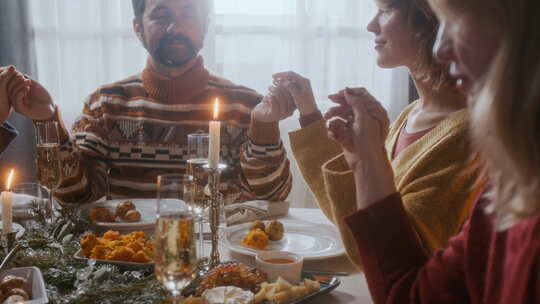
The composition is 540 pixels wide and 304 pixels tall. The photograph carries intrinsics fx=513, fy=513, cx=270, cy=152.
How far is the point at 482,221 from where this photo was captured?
767 mm

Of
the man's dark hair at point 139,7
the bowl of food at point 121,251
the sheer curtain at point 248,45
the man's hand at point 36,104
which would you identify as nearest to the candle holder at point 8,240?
the bowl of food at point 121,251

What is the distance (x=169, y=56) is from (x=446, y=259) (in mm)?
1575

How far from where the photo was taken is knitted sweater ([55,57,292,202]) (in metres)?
2.04

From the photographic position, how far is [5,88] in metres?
1.64

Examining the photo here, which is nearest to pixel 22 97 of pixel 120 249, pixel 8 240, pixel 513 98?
pixel 8 240

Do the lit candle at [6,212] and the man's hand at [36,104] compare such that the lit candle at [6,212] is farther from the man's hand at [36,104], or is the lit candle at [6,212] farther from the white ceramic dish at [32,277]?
the man's hand at [36,104]

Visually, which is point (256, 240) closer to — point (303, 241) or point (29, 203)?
point (303, 241)

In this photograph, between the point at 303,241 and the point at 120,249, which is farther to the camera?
the point at 303,241

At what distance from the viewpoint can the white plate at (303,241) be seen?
1126 millimetres

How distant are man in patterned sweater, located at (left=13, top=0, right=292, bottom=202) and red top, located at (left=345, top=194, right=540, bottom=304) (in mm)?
1128

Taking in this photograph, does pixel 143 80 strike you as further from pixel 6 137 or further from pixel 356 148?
pixel 356 148

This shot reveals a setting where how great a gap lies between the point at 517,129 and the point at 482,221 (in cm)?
27

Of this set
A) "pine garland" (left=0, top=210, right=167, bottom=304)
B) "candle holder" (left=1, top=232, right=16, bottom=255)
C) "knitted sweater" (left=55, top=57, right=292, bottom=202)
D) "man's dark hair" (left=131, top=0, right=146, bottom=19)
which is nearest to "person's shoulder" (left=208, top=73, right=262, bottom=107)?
"knitted sweater" (left=55, top=57, right=292, bottom=202)

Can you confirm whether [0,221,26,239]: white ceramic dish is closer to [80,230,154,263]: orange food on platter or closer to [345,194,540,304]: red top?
[80,230,154,263]: orange food on platter
